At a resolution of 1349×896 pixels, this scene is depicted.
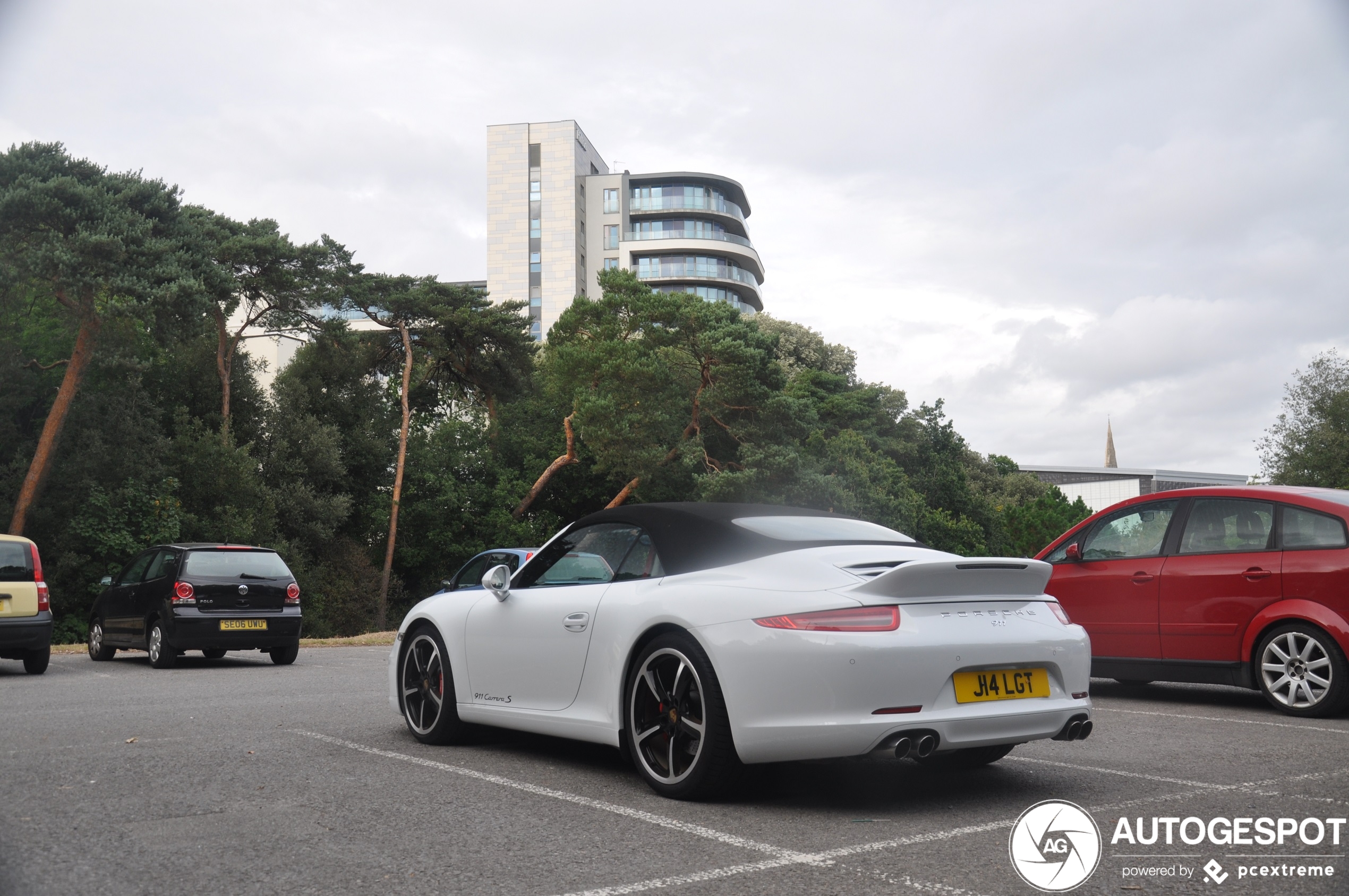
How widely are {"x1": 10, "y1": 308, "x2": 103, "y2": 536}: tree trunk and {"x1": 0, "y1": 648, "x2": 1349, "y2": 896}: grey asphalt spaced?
1159 inches

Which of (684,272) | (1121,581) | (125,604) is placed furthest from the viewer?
(684,272)

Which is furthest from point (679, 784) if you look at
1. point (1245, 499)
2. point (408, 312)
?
point (408, 312)

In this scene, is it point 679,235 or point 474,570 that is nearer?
point 474,570

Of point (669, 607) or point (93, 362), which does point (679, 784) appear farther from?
point (93, 362)

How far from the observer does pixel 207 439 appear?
40750 millimetres

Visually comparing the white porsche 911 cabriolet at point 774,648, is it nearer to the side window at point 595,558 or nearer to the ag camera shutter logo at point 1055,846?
the side window at point 595,558

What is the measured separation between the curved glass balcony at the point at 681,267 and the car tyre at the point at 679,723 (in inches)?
3193

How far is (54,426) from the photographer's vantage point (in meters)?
34.0

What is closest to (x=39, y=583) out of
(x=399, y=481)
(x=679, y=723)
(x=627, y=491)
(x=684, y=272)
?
(x=679, y=723)

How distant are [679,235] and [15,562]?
77.3 meters

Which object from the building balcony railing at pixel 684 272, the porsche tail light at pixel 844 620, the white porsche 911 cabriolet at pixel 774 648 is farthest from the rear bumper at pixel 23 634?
the building balcony railing at pixel 684 272

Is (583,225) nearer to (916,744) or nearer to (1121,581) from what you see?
(1121,581)

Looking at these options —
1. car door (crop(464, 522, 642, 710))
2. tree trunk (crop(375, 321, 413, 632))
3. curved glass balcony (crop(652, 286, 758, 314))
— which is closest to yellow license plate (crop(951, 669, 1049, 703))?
car door (crop(464, 522, 642, 710))

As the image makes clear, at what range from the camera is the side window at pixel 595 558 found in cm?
551
